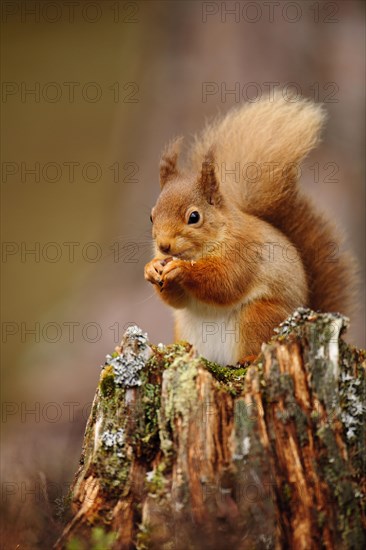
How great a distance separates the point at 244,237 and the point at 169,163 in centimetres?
35

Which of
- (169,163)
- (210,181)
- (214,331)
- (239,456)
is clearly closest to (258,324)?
(214,331)

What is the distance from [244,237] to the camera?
1982mm

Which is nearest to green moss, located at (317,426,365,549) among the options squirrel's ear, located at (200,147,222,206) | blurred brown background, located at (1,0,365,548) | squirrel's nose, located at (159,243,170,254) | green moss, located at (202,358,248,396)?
green moss, located at (202,358,248,396)

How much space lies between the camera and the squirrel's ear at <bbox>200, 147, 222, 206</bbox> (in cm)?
196

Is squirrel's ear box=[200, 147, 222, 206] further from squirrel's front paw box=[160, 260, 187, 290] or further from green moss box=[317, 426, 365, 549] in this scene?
green moss box=[317, 426, 365, 549]

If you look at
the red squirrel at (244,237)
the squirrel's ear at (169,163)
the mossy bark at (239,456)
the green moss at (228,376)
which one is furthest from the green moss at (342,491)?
the squirrel's ear at (169,163)

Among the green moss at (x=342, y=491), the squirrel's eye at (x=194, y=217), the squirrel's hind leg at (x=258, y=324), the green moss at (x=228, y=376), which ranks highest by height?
the squirrel's eye at (x=194, y=217)

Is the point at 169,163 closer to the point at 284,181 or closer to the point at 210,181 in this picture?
the point at 210,181

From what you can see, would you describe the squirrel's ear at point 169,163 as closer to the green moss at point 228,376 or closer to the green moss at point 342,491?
the green moss at point 228,376

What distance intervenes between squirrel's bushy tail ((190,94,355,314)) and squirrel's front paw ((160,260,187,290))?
44 centimetres

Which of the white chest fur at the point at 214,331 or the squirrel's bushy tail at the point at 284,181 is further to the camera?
the squirrel's bushy tail at the point at 284,181

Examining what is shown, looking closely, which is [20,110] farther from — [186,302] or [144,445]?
[144,445]

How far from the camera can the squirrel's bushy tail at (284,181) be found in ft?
7.06

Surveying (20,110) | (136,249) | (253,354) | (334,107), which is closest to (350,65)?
(334,107)
